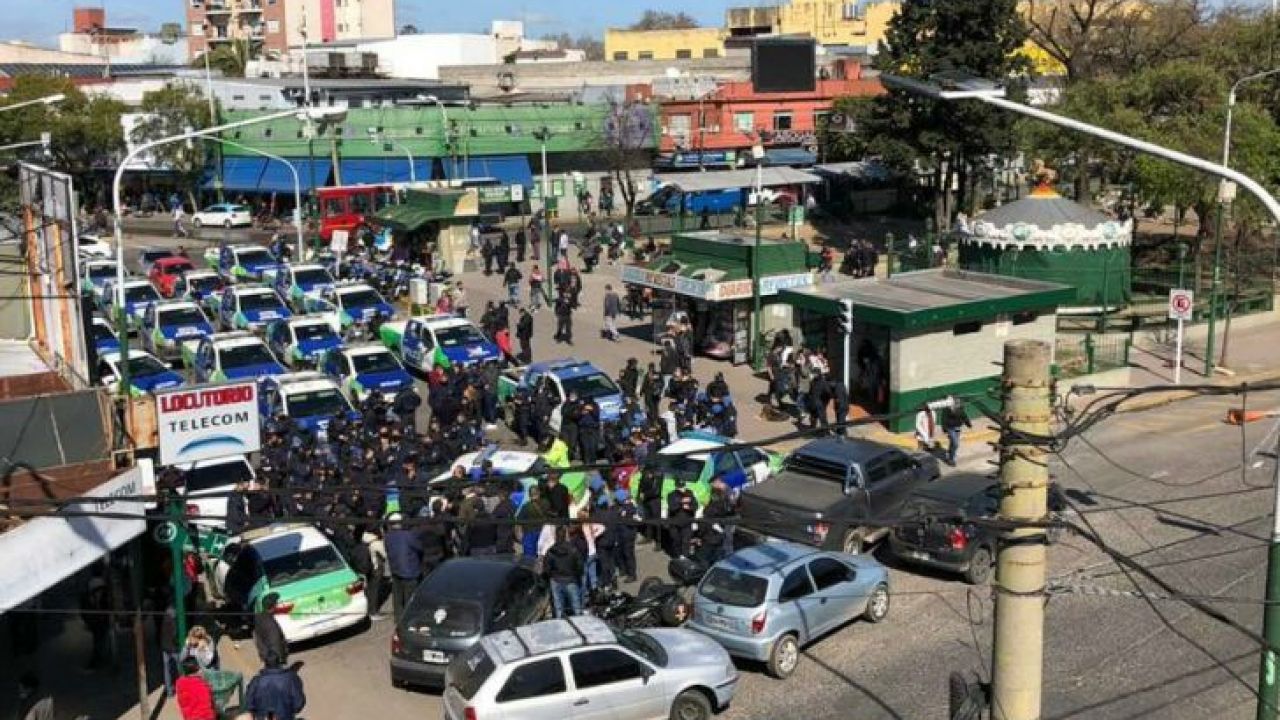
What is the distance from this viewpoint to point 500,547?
18.1 meters

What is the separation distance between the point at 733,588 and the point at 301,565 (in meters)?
5.40

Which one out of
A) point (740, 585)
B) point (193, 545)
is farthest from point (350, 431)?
point (740, 585)

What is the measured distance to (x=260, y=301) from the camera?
118ft

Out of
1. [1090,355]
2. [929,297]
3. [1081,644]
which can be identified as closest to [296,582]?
[1081,644]

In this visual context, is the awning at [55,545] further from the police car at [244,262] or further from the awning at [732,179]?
the awning at [732,179]

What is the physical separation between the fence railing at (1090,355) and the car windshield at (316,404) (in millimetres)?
15477

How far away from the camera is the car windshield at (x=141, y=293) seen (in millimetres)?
36875

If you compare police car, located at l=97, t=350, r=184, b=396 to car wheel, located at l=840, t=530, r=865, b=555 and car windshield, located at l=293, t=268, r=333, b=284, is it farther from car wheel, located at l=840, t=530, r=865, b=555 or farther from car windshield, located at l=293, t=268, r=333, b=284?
car wheel, located at l=840, t=530, r=865, b=555

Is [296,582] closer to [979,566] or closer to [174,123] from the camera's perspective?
[979,566]

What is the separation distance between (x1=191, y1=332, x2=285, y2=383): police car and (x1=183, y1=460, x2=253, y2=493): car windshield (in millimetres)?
7507

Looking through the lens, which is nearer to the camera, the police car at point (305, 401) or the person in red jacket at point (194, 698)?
the person in red jacket at point (194, 698)

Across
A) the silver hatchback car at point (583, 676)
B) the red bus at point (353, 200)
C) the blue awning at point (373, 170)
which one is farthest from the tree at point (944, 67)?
the silver hatchback car at point (583, 676)

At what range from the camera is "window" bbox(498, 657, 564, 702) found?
43.1ft

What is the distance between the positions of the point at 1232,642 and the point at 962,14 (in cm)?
3932
